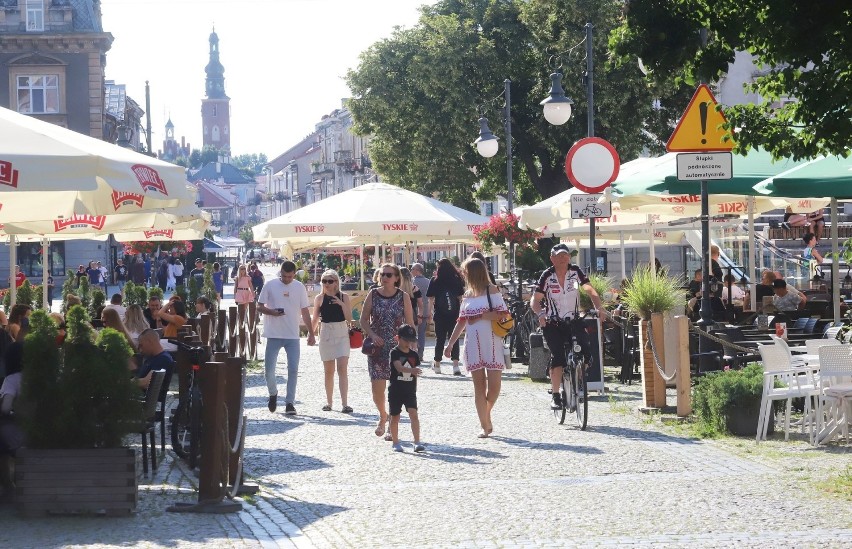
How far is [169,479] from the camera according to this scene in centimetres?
1034

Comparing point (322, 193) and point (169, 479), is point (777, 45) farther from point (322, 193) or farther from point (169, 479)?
point (322, 193)

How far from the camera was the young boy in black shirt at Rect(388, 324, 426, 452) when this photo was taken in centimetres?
1209

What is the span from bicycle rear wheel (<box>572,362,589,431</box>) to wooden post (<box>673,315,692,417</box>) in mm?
961

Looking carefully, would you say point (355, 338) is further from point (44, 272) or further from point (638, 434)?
point (44, 272)

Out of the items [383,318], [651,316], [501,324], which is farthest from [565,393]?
[383,318]

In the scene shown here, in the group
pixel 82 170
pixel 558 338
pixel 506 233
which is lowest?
pixel 558 338

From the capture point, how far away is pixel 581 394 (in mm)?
13008

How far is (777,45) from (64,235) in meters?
13.2

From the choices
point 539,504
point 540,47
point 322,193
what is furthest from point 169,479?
point 322,193

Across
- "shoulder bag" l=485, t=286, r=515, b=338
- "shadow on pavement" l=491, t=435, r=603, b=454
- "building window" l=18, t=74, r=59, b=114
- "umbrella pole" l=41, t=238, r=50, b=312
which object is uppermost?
"building window" l=18, t=74, r=59, b=114

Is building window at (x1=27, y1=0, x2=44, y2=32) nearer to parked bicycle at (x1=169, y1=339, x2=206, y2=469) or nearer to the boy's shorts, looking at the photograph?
parked bicycle at (x1=169, y1=339, x2=206, y2=469)

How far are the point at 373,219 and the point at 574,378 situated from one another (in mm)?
12877

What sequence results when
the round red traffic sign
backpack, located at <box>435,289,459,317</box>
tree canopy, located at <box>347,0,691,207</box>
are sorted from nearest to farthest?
1. the round red traffic sign
2. backpack, located at <box>435,289,459,317</box>
3. tree canopy, located at <box>347,0,691,207</box>

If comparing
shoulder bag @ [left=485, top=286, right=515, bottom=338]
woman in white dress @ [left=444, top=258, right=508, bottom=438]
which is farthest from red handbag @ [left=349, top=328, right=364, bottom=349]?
shoulder bag @ [left=485, top=286, right=515, bottom=338]
